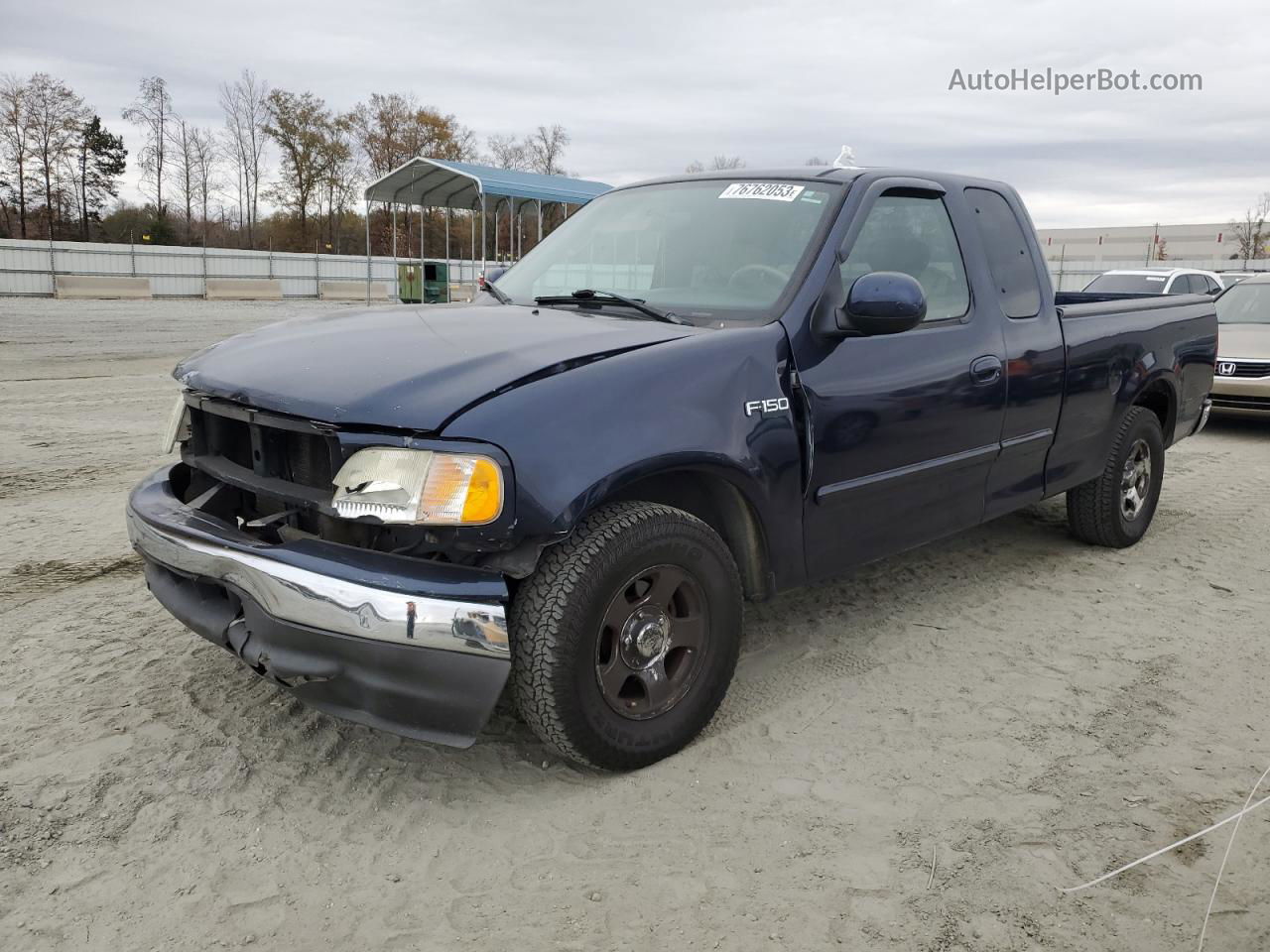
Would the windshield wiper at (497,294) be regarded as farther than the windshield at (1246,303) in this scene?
No

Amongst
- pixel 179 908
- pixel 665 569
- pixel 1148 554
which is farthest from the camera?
pixel 1148 554

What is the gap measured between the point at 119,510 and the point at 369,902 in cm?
396

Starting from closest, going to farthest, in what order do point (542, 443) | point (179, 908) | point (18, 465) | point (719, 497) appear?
point (179, 908)
point (542, 443)
point (719, 497)
point (18, 465)

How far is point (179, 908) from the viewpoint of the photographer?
2340mm

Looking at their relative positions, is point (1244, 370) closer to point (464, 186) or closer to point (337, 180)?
point (464, 186)

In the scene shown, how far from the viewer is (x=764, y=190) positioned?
3.82 metres

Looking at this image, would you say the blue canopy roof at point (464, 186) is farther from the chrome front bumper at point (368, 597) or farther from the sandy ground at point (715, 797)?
the chrome front bumper at point (368, 597)

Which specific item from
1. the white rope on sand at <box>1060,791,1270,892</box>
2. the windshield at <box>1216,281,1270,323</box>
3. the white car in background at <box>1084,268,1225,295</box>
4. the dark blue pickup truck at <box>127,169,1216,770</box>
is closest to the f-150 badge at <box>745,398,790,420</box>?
the dark blue pickup truck at <box>127,169,1216,770</box>

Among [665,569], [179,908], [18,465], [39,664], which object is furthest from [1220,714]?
[18,465]

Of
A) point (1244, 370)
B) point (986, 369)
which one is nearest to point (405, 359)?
point (986, 369)

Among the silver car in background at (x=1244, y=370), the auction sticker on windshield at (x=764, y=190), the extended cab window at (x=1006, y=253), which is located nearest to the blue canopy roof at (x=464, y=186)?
the silver car in background at (x=1244, y=370)

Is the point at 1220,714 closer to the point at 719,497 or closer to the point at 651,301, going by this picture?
the point at 719,497

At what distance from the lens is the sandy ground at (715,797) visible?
7.68 feet

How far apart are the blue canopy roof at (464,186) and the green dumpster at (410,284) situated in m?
1.96
